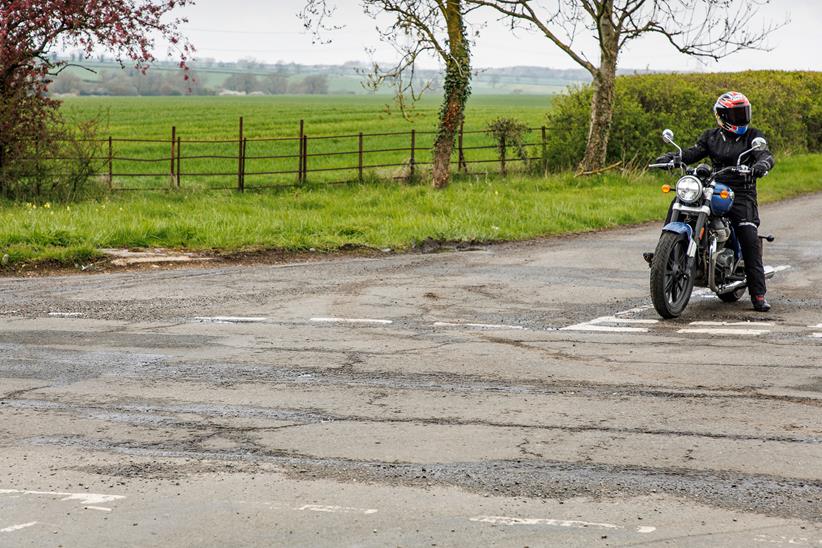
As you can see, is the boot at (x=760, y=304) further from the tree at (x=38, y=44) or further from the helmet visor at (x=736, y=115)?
the tree at (x=38, y=44)

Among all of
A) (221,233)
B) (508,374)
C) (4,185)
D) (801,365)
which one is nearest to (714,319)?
(801,365)

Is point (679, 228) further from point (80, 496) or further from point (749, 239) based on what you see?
point (80, 496)

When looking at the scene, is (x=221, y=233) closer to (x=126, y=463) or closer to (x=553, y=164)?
(x=126, y=463)

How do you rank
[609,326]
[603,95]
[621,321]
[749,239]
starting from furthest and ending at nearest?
[603,95], [749,239], [621,321], [609,326]

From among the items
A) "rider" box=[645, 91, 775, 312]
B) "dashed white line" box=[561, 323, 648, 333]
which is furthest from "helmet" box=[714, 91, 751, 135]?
"dashed white line" box=[561, 323, 648, 333]

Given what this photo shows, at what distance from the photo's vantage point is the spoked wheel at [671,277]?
10406 mm

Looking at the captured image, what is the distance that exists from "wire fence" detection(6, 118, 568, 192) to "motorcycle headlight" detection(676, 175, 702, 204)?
1337 cm

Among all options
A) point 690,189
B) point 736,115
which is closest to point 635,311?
point 690,189

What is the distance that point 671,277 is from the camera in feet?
35.1

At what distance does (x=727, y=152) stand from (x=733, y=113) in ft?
1.18

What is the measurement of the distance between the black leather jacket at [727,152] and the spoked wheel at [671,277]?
35.9 inches

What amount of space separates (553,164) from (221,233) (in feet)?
44.2

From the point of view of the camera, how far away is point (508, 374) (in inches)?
324

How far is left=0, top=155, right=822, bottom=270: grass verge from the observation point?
16234 mm
